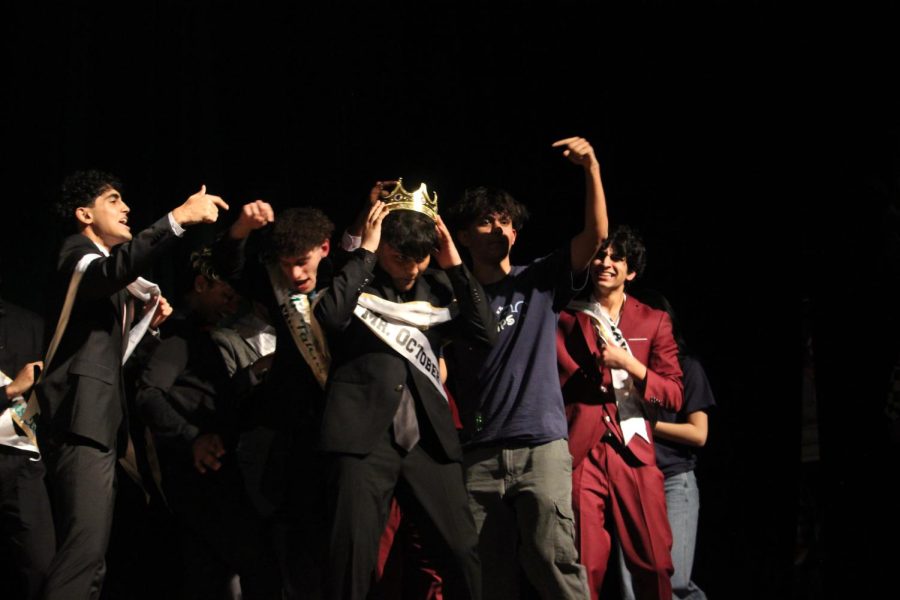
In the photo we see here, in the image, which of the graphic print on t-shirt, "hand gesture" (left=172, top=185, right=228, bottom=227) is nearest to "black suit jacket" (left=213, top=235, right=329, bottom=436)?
"hand gesture" (left=172, top=185, right=228, bottom=227)

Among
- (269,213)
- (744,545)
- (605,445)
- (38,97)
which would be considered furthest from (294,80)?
(744,545)

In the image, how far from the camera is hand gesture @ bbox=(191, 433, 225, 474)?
3.47 meters

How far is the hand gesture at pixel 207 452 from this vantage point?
11.4 feet

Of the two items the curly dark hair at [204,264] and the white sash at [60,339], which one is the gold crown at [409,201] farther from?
the white sash at [60,339]

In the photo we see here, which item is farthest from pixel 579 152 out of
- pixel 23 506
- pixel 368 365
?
pixel 23 506

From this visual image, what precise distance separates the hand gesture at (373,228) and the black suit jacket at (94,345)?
24.0 inches

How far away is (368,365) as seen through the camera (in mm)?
3137

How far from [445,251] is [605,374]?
0.85m

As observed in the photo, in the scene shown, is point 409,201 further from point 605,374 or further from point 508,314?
point 605,374

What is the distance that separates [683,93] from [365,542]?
2750 millimetres

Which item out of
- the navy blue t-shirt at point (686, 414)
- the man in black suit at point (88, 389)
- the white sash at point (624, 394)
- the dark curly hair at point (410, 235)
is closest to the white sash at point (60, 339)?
the man in black suit at point (88, 389)

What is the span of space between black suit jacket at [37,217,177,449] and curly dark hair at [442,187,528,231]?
1.12 m

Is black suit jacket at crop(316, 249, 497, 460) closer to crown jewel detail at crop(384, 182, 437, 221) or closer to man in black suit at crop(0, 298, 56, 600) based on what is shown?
crown jewel detail at crop(384, 182, 437, 221)

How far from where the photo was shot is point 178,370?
12.0ft
